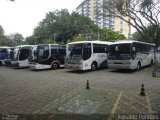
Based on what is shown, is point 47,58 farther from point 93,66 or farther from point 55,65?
point 93,66

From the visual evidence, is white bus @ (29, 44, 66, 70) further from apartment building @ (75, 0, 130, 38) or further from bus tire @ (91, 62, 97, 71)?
apartment building @ (75, 0, 130, 38)

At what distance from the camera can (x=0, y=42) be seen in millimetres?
80000

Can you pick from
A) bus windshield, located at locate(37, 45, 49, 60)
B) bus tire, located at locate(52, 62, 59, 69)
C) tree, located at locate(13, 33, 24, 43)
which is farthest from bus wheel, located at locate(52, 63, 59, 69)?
tree, located at locate(13, 33, 24, 43)

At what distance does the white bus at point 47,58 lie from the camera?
81.7 ft

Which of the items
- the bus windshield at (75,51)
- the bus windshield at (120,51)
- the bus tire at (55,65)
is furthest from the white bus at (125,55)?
the bus tire at (55,65)

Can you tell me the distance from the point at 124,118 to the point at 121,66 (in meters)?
14.6

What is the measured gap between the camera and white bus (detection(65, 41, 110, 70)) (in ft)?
71.8

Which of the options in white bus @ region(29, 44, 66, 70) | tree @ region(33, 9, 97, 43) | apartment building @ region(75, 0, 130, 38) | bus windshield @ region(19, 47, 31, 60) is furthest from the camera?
tree @ region(33, 9, 97, 43)

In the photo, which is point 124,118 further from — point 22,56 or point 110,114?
point 22,56

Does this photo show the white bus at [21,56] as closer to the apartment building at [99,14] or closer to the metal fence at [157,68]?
the apartment building at [99,14]

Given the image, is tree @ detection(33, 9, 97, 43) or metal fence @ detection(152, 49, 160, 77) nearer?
metal fence @ detection(152, 49, 160, 77)

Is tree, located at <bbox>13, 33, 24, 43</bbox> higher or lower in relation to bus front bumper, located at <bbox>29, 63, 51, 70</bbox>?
higher

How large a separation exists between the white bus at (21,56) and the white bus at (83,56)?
7254 millimetres

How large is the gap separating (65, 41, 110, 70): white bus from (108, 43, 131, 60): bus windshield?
5.34 feet
